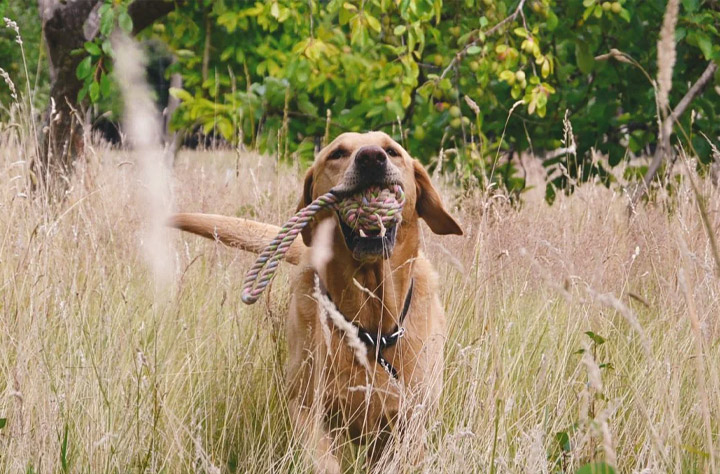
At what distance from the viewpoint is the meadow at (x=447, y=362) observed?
6.05 feet

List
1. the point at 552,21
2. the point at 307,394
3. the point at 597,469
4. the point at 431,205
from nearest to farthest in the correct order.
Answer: the point at 597,469 < the point at 307,394 < the point at 431,205 < the point at 552,21

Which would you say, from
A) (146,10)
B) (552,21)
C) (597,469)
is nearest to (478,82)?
(552,21)

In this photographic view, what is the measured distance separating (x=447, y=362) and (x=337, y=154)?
0.83 m

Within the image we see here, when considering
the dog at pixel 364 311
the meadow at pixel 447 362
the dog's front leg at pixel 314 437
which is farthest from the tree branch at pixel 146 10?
the dog's front leg at pixel 314 437

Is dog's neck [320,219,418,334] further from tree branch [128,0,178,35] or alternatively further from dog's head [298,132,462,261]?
tree branch [128,0,178,35]

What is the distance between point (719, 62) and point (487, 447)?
3090 millimetres

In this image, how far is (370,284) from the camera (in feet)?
9.16

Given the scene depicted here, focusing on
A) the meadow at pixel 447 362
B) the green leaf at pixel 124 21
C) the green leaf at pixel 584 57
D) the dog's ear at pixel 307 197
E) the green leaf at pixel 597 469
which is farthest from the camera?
the green leaf at pixel 584 57

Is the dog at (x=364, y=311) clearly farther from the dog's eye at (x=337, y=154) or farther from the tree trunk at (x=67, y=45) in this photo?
the tree trunk at (x=67, y=45)

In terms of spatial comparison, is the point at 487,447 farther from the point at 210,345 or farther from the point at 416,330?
the point at 210,345

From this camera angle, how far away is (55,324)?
2596 millimetres

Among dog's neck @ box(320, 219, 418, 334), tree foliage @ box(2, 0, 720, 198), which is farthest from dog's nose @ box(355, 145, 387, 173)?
tree foliage @ box(2, 0, 720, 198)

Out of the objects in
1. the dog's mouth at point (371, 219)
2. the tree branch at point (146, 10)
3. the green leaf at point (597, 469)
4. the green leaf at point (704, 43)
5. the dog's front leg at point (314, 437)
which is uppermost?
the tree branch at point (146, 10)

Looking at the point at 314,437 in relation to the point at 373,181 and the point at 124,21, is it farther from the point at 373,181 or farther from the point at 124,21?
the point at 124,21
